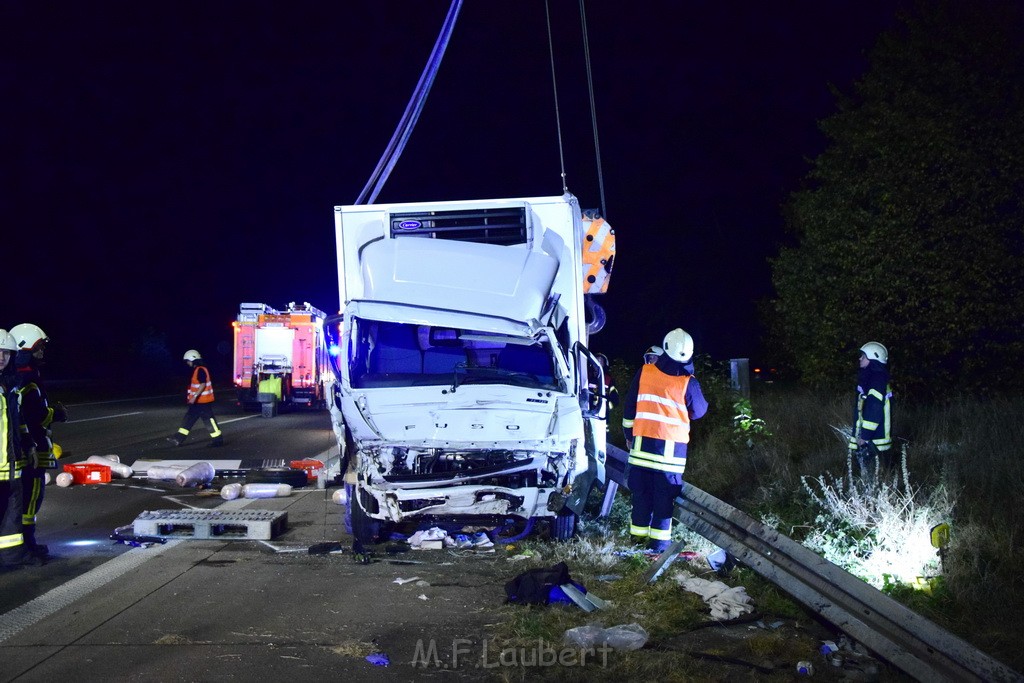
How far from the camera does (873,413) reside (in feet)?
26.8

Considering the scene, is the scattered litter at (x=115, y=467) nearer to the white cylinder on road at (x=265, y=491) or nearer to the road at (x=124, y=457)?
the road at (x=124, y=457)

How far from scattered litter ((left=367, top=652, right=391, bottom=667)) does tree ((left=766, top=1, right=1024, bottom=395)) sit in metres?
11.2

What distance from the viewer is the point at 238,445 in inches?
596

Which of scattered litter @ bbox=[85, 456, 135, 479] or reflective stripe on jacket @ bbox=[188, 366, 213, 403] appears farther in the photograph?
reflective stripe on jacket @ bbox=[188, 366, 213, 403]

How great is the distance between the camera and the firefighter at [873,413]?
812cm

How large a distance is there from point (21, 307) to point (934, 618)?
5523 centimetres

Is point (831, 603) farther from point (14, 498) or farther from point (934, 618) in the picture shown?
point (14, 498)

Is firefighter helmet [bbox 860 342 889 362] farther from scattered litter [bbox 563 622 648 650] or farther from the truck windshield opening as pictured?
scattered litter [bbox 563 622 648 650]

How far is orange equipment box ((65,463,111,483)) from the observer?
1055cm

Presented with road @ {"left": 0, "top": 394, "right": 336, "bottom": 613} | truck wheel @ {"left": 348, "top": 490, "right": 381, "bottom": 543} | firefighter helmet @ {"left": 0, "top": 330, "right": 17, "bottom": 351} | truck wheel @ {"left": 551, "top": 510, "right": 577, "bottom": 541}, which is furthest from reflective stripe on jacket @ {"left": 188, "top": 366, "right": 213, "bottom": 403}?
truck wheel @ {"left": 551, "top": 510, "right": 577, "bottom": 541}

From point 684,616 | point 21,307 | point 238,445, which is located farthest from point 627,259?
point 684,616

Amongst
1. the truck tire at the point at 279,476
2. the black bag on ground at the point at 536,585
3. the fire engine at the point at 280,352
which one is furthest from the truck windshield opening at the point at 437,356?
the fire engine at the point at 280,352

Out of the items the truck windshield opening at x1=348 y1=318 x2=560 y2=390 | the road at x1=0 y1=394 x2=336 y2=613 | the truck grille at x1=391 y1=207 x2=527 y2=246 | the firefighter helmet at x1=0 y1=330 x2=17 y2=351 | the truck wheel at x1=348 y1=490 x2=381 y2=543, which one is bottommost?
the road at x1=0 y1=394 x2=336 y2=613

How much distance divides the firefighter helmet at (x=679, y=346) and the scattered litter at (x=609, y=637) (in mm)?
2478
